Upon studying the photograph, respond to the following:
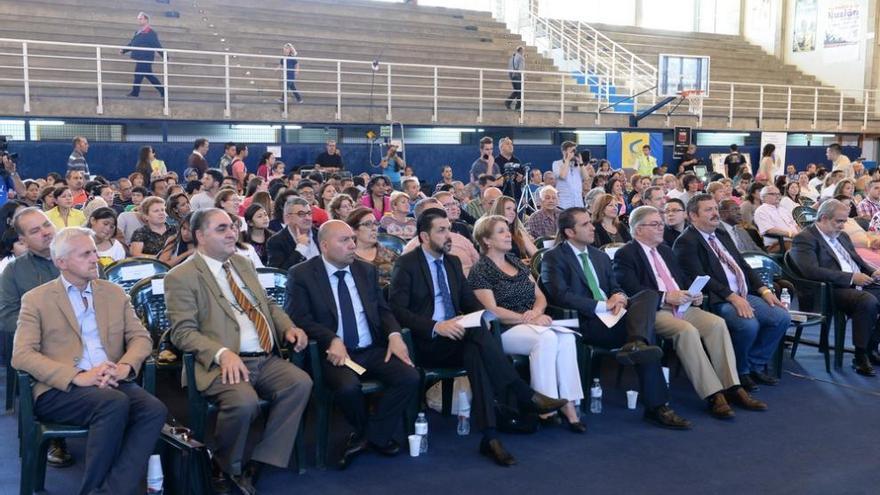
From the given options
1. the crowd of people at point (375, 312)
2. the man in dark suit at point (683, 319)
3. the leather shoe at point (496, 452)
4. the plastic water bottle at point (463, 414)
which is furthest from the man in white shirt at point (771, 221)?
the leather shoe at point (496, 452)

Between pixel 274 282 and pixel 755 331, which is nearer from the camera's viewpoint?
pixel 274 282

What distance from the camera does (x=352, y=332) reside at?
440 centimetres

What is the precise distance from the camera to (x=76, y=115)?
12742 mm

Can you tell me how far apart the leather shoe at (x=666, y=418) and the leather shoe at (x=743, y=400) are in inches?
19.0

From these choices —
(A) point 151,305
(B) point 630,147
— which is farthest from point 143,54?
(A) point 151,305

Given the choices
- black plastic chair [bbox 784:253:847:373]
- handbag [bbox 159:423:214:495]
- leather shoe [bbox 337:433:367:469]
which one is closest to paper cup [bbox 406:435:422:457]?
leather shoe [bbox 337:433:367:469]

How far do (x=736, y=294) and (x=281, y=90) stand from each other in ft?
33.6

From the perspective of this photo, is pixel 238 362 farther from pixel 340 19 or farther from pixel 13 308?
pixel 340 19

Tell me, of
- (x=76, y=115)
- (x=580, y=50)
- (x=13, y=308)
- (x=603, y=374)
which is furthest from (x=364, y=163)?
(x=13, y=308)

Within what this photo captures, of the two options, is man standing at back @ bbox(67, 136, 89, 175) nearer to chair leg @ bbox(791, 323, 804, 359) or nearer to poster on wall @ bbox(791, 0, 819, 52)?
chair leg @ bbox(791, 323, 804, 359)

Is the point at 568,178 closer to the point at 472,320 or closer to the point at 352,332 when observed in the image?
the point at 472,320

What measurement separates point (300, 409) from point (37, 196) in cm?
664

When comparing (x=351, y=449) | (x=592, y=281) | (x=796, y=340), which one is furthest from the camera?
(x=796, y=340)

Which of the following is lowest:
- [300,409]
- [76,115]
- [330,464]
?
[330,464]
